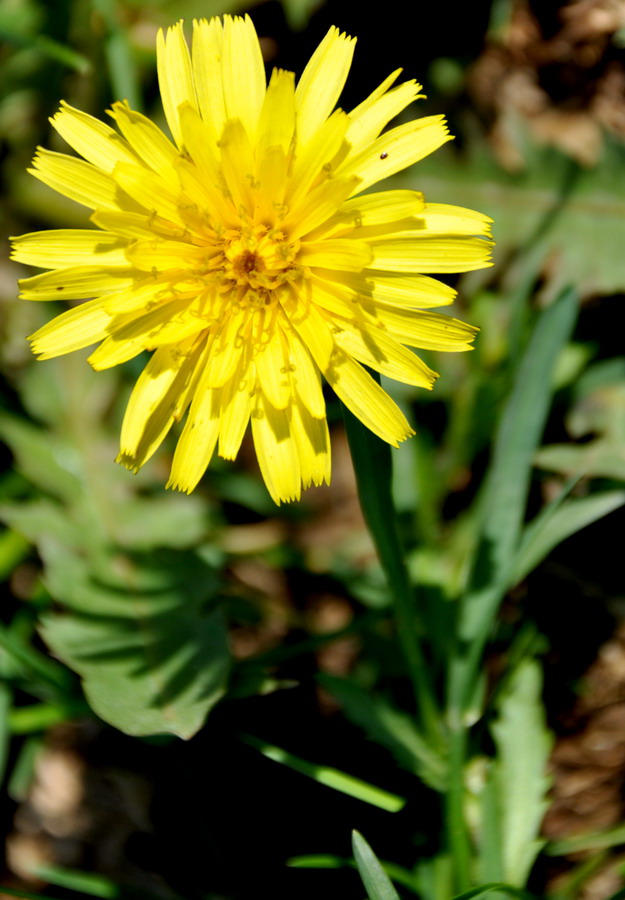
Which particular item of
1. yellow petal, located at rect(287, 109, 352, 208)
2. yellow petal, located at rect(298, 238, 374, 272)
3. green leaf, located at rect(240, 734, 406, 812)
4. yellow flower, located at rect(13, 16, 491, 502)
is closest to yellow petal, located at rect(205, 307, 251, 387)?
yellow flower, located at rect(13, 16, 491, 502)

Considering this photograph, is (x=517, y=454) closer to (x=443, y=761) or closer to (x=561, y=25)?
(x=443, y=761)

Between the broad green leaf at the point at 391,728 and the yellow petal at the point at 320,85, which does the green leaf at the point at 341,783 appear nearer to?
the broad green leaf at the point at 391,728

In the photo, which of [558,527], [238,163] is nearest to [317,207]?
[238,163]

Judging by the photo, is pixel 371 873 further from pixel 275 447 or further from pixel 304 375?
pixel 304 375

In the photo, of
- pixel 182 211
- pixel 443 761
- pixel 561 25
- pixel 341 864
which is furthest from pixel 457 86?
pixel 341 864

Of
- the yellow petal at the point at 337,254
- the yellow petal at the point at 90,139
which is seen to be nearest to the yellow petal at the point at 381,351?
the yellow petal at the point at 337,254

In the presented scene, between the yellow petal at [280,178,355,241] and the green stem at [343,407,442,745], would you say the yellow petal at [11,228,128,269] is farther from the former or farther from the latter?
the green stem at [343,407,442,745]
